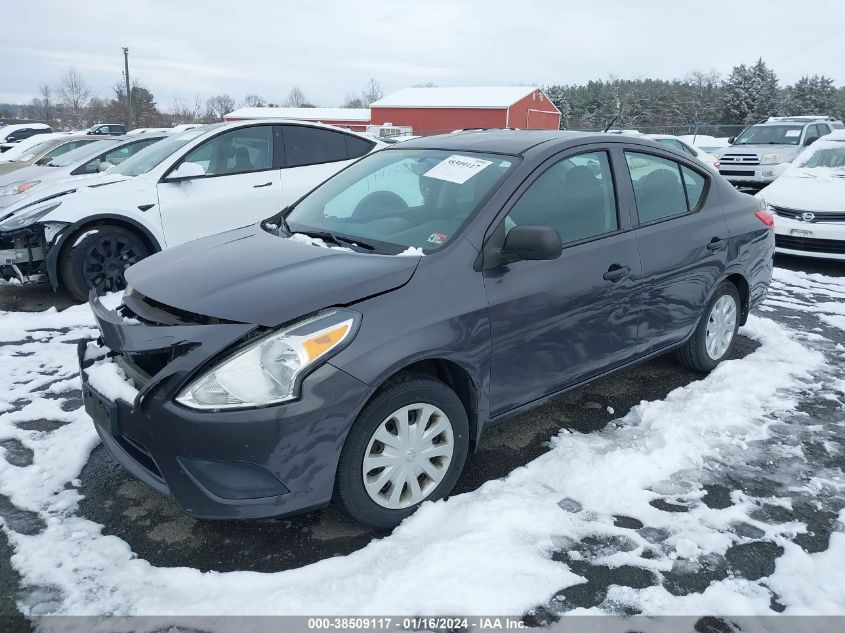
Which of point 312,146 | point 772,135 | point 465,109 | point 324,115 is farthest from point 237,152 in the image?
point 324,115

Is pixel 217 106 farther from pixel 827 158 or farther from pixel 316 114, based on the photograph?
pixel 827 158

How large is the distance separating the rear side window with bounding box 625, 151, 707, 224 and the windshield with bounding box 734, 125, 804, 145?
13660mm

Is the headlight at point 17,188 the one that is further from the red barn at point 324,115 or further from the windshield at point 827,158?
the red barn at point 324,115

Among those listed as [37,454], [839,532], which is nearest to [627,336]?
[839,532]

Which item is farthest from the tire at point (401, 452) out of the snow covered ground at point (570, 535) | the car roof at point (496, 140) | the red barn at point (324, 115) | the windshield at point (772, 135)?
the red barn at point (324, 115)

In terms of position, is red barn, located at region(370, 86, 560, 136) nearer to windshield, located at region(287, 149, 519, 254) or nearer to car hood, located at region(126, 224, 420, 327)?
windshield, located at region(287, 149, 519, 254)

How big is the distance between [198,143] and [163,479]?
489cm

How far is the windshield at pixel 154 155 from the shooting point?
6562mm

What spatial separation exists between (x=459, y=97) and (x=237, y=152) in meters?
44.8

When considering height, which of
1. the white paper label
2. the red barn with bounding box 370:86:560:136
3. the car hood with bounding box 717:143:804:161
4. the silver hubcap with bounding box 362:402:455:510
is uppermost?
the red barn with bounding box 370:86:560:136

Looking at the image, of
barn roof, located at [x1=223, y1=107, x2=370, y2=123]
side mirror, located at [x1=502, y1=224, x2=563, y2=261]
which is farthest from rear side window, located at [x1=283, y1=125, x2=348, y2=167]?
barn roof, located at [x1=223, y1=107, x2=370, y2=123]

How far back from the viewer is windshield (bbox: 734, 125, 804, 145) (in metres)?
15.8

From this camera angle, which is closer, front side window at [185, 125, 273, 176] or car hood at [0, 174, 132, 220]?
car hood at [0, 174, 132, 220]

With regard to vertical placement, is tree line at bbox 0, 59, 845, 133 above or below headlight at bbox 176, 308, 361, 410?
above
